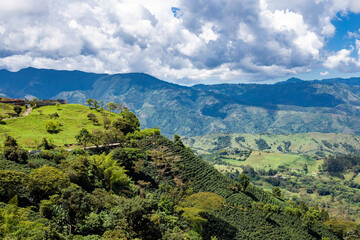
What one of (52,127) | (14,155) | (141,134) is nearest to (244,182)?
(141,134)

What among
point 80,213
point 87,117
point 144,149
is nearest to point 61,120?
point 87,117

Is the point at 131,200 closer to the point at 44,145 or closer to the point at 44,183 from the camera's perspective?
the point at 44,183

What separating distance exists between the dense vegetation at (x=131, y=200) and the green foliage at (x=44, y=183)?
147mm

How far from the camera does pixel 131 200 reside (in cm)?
3588

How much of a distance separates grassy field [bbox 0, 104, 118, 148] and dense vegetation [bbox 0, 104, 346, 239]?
1109 centimetres

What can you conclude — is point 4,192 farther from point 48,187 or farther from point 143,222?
point 143,222

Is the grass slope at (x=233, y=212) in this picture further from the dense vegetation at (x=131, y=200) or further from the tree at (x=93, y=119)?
the tree at (x=93, y=119)

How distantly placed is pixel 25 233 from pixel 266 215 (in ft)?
200

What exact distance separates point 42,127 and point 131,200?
72.7m

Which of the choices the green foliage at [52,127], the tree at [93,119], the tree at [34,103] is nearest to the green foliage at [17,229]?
the green foliage at [52,127]

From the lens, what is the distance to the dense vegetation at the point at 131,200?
1307 inches

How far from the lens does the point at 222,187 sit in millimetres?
74562

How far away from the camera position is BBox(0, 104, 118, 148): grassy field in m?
75.6

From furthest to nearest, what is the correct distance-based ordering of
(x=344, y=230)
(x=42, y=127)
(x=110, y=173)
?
(x=42, y=127), (x=344, y=230), (x=110, y=173)
